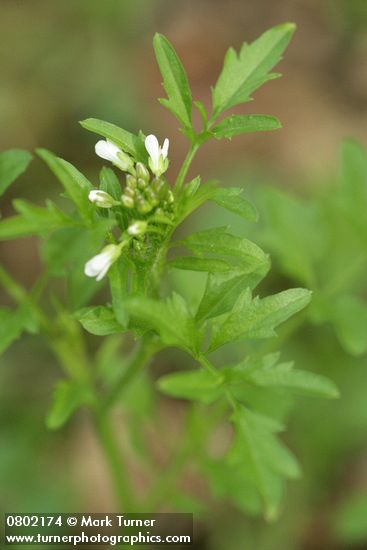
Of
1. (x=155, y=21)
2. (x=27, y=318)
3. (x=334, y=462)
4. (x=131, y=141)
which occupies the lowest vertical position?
(x=334, y=462)

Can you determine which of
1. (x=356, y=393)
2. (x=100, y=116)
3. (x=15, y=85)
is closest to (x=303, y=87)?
(x=100, y=116)

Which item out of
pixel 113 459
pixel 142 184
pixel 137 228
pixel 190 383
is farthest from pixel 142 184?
pixel 113 459

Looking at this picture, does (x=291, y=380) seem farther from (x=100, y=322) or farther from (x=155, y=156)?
(x=155, y=156)

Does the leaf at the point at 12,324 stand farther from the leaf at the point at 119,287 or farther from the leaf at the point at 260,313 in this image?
the leaf at the point at 260,313

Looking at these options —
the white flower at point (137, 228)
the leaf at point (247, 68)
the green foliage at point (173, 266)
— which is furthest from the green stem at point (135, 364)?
the leaf at point (247, 68)

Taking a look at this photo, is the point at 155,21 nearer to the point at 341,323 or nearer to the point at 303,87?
the point at 303,87
